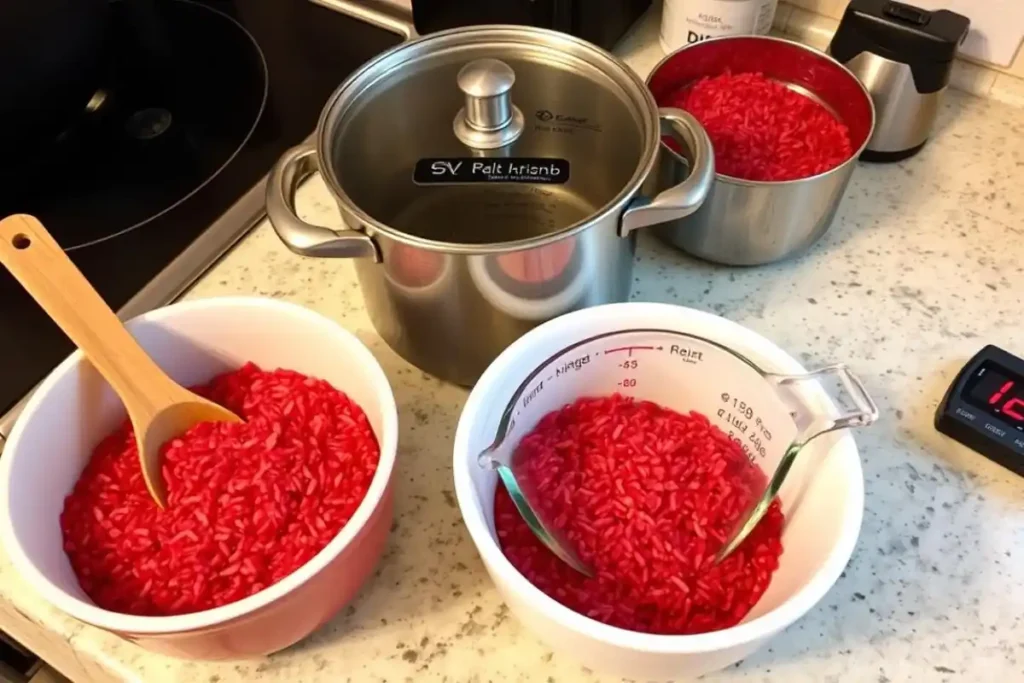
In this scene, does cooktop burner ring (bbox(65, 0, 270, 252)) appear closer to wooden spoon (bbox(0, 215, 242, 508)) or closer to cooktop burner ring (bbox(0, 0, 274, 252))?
cooktop burner ring (bbox(0, 0, 274, 252))

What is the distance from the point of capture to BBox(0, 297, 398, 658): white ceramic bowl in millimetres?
525

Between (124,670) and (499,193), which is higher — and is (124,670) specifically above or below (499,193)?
below

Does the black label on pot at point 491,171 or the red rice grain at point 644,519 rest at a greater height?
the black label on pot at point 491,171

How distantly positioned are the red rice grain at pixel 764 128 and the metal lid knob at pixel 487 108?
0.19 m

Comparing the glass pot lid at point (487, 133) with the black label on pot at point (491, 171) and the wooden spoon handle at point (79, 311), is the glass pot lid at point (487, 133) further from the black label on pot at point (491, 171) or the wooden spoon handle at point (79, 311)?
the wooden spoon handle at point (79, 311)

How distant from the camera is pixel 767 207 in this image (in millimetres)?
736

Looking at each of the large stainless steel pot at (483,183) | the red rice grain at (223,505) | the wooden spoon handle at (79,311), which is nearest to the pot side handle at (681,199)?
the large stainless steel pot at (483,183)

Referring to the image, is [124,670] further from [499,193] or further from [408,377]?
[499,193]

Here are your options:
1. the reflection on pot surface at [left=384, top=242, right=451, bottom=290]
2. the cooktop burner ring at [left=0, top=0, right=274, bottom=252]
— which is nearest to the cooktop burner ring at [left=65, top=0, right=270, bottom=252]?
the cooktop burner ring at [left=0, top=0, right=274, bottom=252]

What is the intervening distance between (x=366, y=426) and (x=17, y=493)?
227 mm

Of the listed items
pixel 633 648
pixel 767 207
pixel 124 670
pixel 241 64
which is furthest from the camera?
pixel 241 64

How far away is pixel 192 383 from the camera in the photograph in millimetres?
698

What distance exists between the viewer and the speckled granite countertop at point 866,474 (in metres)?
0.60

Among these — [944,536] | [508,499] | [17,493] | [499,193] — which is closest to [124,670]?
[17,493]
